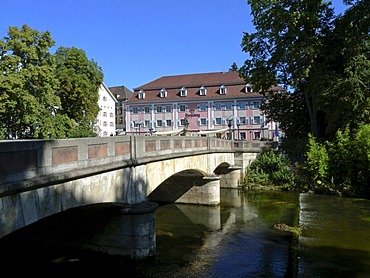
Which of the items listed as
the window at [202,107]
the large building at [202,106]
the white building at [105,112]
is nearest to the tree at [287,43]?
the large building at [202,106]

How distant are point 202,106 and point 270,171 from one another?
27.1 m

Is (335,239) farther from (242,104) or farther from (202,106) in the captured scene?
(202,106)

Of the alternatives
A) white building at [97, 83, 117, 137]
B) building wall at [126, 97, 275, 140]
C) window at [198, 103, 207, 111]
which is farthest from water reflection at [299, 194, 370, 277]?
white building at [97, 83, 117, 137]

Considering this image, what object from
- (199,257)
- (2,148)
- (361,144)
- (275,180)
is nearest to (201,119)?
(275,180)

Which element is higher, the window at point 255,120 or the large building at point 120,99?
the large building at point 120,99

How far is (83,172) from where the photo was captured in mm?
7215

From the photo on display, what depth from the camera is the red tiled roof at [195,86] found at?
49969 millimetres

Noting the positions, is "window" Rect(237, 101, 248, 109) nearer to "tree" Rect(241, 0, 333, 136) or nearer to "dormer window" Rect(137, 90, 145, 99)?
"dormer window" Rect(137, 90, 145, 99)

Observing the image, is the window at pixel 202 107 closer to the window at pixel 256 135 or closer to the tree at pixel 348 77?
the window at pixel 256 135

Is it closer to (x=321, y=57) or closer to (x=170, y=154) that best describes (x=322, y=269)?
(x=170, y=154)

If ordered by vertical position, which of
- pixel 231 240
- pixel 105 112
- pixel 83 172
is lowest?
pixel 231 240

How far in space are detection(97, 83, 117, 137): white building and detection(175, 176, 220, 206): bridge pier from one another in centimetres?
4073

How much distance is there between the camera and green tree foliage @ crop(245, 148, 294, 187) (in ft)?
79.9

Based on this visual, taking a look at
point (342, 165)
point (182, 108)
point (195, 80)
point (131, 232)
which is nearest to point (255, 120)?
point (182, 108)
